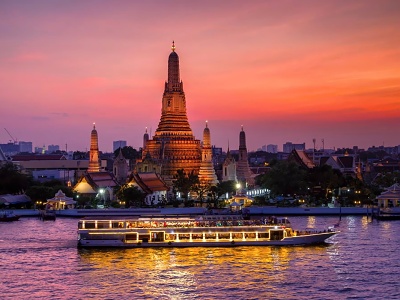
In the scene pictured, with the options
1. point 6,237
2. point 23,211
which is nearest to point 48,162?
point 23,211

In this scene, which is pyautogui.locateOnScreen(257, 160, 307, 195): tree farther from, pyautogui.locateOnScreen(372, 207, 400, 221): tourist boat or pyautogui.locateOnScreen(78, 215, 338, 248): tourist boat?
pyautogui.locateOnScreen(78, 215, 338, 248): tourist boat

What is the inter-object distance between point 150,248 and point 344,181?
146 feet

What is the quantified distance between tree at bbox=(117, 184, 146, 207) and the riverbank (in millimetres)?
4749

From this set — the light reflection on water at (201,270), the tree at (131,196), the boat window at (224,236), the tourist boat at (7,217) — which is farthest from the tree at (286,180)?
the boat window at (224,236)

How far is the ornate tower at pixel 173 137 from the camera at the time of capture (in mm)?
101812

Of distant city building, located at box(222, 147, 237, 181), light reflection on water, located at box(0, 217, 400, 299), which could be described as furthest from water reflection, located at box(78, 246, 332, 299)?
distant city building, located at box(222, 147, 237, 181)

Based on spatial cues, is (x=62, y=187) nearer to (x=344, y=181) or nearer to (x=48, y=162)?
(x=344, y=181)

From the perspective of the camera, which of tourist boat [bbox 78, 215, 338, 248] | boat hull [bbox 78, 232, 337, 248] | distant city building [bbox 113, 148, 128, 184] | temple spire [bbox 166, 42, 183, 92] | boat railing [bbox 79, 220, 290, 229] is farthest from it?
temple spire [bbox 166, 42, 183, 92]

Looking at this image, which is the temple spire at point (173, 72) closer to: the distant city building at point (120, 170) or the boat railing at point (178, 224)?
the distant city building at point (120, 170)

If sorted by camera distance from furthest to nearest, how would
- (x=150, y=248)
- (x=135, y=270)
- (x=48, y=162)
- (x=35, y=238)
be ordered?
(x=48, y=162), (x=35, y=238), (x=150, y=248), (x=135, y=270)

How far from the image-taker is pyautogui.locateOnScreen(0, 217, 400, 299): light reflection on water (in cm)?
3816

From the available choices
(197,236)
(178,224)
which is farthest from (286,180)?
(197,236)

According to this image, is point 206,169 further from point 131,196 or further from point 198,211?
point 198,211

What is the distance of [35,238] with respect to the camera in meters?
58.2
